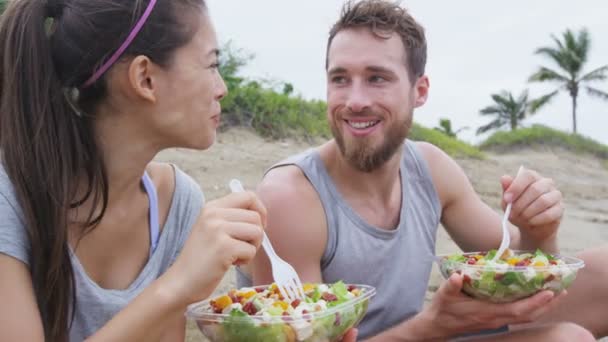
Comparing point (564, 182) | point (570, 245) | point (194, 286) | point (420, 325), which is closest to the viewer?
point (194, 286)

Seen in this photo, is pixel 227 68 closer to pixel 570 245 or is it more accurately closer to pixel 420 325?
pixel 570 245

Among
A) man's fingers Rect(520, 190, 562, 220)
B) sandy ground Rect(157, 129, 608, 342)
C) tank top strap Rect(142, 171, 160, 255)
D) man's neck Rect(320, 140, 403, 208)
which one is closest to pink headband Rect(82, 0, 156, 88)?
tank top strap Rect(142, 171, 160, 255)

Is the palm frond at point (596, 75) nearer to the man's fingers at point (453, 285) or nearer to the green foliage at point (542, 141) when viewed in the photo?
the green foliage at point (542, 141)

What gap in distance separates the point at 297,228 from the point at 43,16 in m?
1.05

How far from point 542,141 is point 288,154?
1025 cm

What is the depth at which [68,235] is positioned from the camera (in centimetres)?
210

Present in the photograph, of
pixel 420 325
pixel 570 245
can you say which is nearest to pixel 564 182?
pixel 570 245

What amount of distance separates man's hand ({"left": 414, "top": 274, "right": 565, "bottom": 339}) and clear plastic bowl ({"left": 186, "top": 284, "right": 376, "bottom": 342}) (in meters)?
0.50

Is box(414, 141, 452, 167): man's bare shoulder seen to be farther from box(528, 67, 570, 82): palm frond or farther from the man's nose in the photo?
box(528, 67, 570, 82): palm frond

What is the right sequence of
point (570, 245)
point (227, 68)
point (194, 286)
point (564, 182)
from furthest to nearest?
point (564, 182) < point (227, 68) < point (570, 245) < point (194, 286)

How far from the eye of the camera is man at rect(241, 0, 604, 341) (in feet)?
8.36

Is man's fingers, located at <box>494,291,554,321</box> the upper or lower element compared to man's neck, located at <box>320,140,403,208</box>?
lower

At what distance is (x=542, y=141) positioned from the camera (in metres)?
18.5

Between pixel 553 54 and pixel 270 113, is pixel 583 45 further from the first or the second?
pixel 270 113
